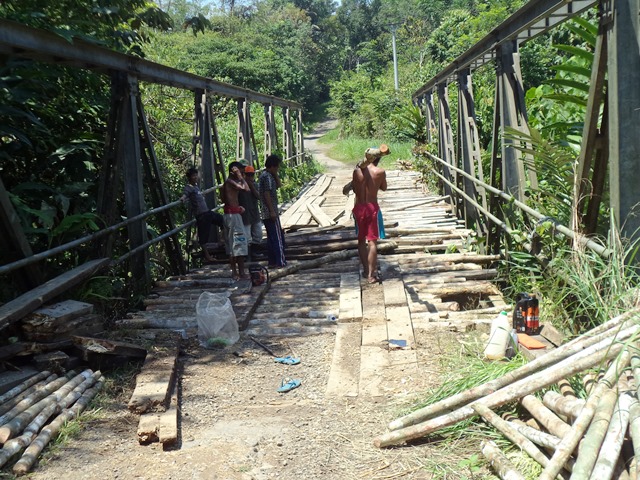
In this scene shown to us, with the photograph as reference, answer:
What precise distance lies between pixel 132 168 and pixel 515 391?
5524 millimetres

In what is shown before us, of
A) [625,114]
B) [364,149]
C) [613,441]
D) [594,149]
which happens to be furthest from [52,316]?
[364,149]

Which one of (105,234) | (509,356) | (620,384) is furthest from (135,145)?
(620,384)

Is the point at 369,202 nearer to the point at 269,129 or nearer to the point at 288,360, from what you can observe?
the point at 288,360

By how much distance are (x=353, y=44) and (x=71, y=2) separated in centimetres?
6138

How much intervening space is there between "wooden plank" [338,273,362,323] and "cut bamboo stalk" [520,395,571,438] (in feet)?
9.46

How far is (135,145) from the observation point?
755 centimetres

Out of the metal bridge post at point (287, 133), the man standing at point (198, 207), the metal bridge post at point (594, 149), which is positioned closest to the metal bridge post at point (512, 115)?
the metal bridge post at point (594, 149)

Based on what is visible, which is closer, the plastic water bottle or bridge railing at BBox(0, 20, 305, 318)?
the plastic water bottle

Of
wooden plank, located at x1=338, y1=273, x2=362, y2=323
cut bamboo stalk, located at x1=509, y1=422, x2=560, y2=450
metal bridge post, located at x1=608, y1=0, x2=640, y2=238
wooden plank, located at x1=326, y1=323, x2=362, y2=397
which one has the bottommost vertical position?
wooden plank, located at x1=326, y1=323, x2=362, y2=397

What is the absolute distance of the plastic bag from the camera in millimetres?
5812

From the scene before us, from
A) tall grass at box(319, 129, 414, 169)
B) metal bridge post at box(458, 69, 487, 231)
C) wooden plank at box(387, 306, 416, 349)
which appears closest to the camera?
wooden plank at box(387, 306, 416, 349)

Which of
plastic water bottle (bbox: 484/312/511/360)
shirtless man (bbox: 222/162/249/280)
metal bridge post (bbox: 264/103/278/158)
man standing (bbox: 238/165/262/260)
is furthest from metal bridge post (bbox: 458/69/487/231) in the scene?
metal bridge post (bbox: 264/103/278/158)

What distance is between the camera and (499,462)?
311cm

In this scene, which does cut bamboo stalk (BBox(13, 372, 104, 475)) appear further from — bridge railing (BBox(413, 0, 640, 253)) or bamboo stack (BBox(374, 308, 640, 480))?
bridge railing (BBox(413, 0, 640, 253))
